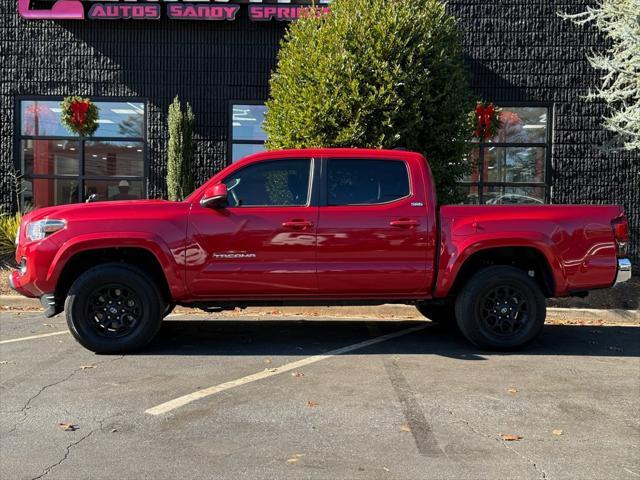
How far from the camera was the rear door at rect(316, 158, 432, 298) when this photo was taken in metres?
5.80

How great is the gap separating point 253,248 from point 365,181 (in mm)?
1324

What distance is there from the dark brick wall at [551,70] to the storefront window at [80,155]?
7129 millimetres

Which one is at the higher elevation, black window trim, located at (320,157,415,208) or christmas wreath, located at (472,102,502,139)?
christmas wreath, located at (472,102,502,139)

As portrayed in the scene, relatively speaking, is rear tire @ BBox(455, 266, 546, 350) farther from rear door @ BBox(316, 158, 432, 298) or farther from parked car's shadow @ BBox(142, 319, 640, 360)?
rear door @ BBox(316, 158, 432, 298)

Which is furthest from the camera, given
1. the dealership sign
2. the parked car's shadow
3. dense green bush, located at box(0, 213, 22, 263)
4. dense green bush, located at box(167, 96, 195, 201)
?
the dealership sign

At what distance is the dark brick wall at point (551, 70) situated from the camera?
39.9ft

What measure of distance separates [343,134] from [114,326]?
4152 millimetres

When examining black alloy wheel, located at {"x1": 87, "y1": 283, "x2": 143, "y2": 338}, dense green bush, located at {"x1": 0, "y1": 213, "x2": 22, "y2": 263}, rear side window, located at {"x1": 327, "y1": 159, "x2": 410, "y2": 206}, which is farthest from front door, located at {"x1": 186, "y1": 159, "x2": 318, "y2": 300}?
dense green bush, located at {"x1": 0, "y1": 213, "x2": 22, "y2": 263}

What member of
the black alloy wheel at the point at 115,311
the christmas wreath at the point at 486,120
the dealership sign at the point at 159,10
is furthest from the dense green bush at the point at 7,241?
the christmas wreath at the point at 486,120

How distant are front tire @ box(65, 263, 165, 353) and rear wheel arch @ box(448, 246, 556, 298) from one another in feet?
9.98

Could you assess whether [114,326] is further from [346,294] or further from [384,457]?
[384,457]

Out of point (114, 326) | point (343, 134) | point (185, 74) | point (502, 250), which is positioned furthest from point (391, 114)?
point (185, 74)

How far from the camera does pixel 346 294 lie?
19.5 feet

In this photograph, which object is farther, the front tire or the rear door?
the rear door
